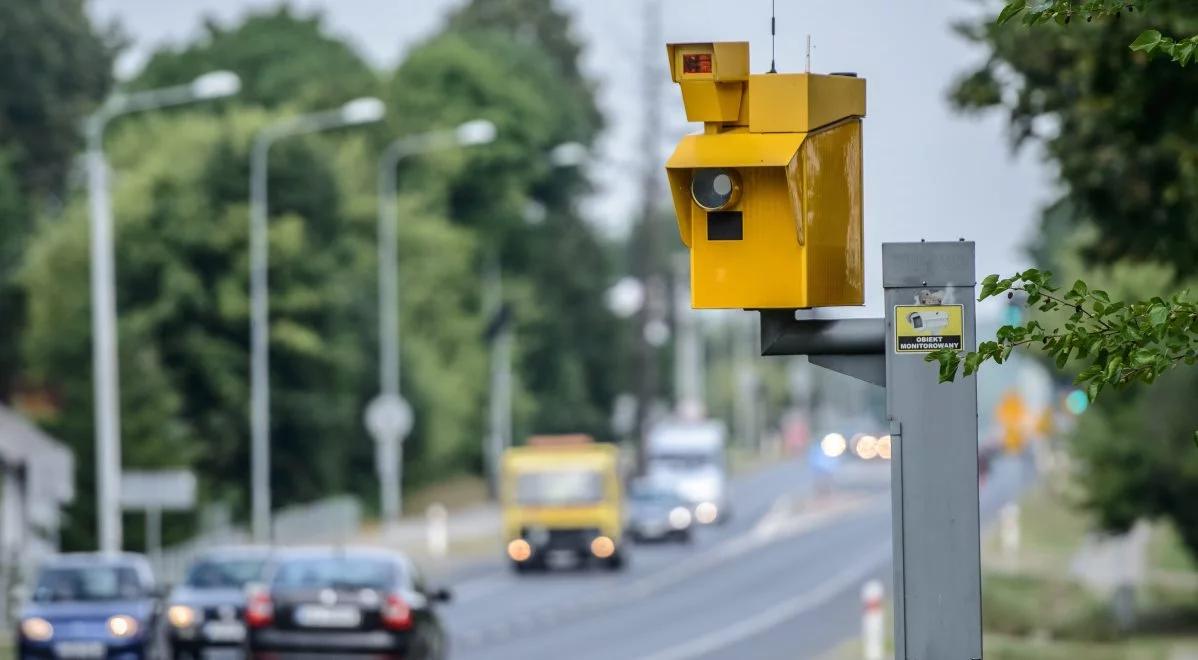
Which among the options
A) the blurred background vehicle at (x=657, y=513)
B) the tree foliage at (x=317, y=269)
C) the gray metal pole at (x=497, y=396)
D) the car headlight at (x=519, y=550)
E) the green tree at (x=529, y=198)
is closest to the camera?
the car headlight at (x=519, y=550)

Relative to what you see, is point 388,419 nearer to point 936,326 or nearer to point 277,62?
point 277,62

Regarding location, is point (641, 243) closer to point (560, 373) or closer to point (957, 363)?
point (560, 373)

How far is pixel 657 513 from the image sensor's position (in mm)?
60688

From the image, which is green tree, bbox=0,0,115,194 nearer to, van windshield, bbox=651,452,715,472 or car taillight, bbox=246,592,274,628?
van windshield, bbox=651,452,715,472

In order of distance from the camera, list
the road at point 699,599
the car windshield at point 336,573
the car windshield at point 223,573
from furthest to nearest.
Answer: the road at point 699,599
the car windshield at point 223,573
the car windshield at point 336,573

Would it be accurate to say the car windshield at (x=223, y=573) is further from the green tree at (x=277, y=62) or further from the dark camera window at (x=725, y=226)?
the green tree at (x=277, y=62)

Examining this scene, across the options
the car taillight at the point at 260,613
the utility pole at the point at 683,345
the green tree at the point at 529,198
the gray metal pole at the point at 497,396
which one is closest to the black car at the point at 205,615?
the car taillight at the point at 260,613

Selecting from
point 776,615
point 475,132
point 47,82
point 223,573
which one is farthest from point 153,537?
point 47,82

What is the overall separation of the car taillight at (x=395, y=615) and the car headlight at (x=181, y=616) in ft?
14.4

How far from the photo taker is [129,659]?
24781 millimetres

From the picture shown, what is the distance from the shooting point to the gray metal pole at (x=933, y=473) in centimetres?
734

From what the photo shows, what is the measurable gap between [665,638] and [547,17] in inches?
3064

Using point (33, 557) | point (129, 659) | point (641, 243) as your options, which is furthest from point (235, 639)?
point (641, 243)

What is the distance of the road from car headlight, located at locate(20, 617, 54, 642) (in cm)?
664
